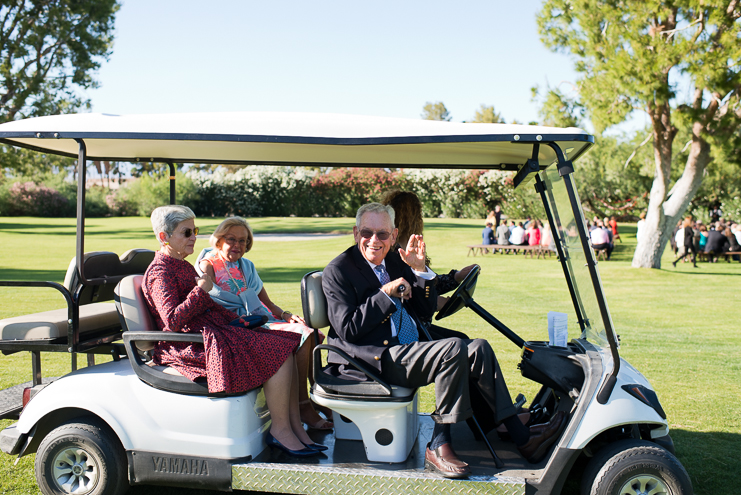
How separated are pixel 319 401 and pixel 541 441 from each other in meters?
1.05

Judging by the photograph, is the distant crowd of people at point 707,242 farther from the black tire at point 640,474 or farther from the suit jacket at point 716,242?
the black tire at point 640,474

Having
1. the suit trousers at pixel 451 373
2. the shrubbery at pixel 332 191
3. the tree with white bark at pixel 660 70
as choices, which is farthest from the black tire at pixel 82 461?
the shrubbery at pixel 332 191

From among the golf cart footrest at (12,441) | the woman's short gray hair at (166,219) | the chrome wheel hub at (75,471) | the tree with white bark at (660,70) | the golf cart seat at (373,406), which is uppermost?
the tree with white bark at (660,70)

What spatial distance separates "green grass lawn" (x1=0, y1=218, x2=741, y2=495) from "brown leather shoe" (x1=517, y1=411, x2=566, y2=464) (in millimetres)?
986

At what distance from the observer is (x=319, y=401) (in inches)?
111

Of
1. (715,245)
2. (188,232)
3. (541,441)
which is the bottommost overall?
(541,441)

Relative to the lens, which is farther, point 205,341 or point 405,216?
point 405,216

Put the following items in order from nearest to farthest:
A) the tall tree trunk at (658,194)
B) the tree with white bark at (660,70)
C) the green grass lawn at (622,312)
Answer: the green grass lawn at (622,312), the tree with white bark at (660,70), the tall tree trunk at (658,194)

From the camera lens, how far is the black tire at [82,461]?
2779 mm

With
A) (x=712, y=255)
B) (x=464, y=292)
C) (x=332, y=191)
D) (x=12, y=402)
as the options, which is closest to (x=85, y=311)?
(x=12, y=402)

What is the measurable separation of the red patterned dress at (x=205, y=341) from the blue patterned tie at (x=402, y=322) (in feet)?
1.71

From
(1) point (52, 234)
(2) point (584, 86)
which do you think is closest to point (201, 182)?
(1) point (52, 234)

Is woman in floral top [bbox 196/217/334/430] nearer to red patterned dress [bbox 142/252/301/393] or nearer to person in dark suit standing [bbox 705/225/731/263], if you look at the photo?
red patterned dress [bbox 142/252/301/393]

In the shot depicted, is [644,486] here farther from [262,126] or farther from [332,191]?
[332,191]
